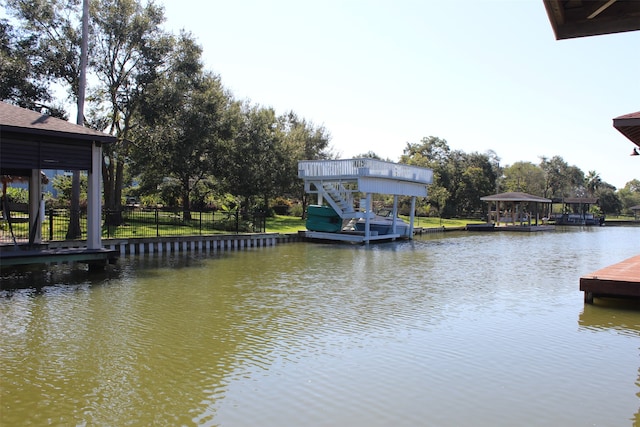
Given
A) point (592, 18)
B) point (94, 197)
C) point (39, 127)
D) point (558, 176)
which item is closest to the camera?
point (592, 18)

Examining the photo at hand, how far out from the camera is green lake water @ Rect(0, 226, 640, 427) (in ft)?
19.4

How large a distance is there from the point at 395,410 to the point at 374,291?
7.99m

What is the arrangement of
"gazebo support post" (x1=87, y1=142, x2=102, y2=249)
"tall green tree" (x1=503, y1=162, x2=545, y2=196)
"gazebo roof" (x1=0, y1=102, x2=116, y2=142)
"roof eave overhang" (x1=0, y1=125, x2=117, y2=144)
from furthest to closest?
"tall green tree" (x1=503, y1=162, x2=545, y2=196) < "gazebo support post" (x1=87, y1=142, x2=102, y2=249) < "gazebo roof" (x1=0, y1=102, x2=116, y2=142) < "roof eave overhang" (x1=0, y1=125, x2=117, y2=144)

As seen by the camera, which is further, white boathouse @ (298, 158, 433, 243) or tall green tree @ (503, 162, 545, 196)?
tall green tree @ (503, 162, 545, 196)

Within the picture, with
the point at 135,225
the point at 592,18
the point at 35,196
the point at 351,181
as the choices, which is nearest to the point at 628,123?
the point at 592,18

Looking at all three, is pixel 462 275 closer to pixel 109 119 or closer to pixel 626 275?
pixel 626 275

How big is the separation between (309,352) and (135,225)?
20453mm

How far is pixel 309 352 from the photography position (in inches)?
319

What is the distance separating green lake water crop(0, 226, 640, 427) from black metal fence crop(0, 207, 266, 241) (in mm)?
6054

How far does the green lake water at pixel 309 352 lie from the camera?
591 cm

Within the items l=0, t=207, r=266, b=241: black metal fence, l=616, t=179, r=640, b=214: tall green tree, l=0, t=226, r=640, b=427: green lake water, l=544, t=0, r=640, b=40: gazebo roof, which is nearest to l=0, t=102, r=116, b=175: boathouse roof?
l=0, t=226, r=640, b=427: green lake water

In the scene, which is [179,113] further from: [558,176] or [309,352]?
[558,176]

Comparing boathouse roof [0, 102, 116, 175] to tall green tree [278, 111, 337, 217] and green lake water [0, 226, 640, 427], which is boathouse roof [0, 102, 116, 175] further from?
tall green tree [278, 111, 337, 217]

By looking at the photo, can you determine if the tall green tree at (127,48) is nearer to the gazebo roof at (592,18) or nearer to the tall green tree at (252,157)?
the tall green tree at (252,157)
